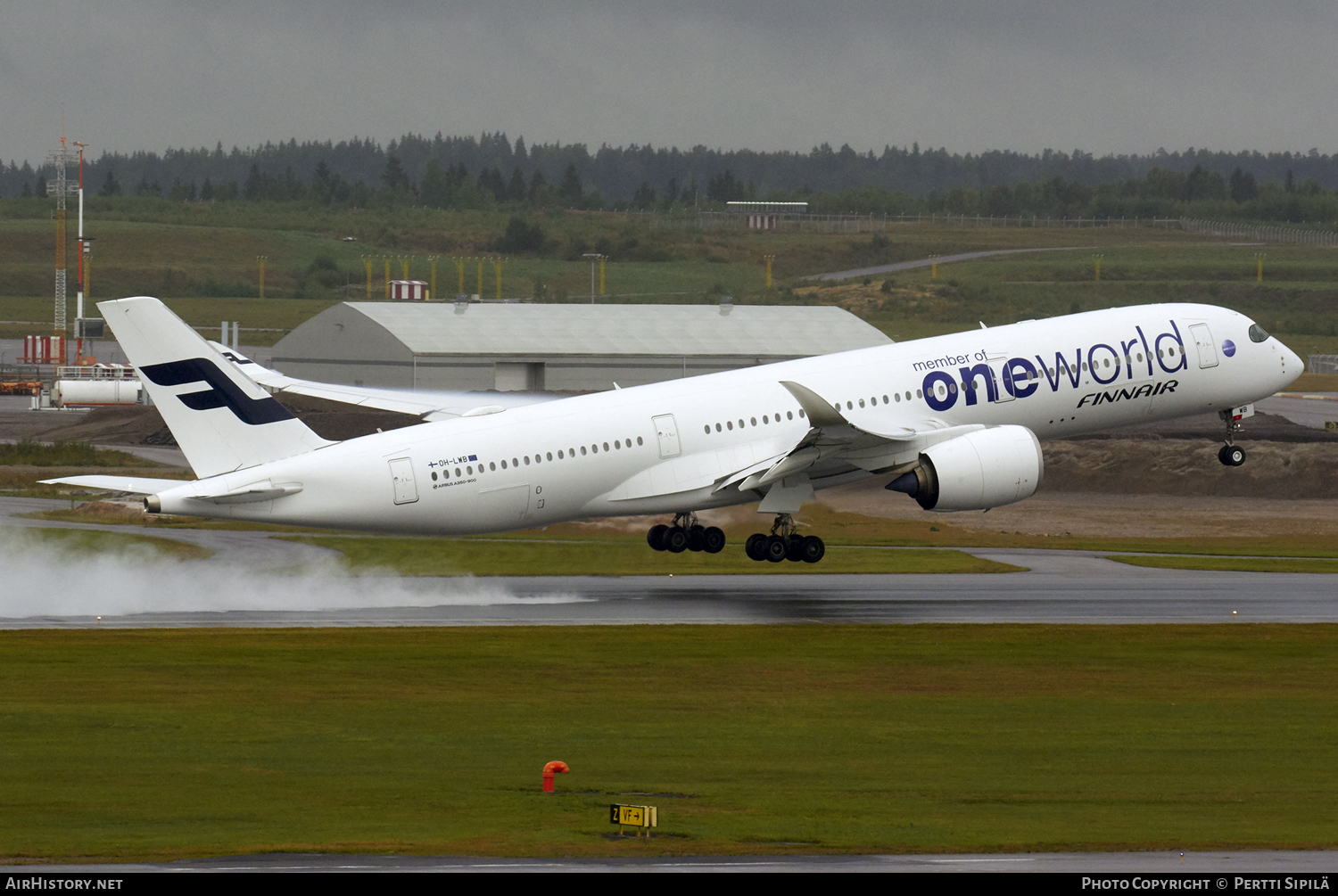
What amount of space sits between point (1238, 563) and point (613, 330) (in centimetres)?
4845

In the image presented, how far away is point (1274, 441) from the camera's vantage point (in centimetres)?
8431

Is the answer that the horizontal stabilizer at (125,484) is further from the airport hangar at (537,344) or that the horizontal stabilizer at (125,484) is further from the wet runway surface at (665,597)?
the airport hangar at (537,344)

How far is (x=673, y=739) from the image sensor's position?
32.4 metres

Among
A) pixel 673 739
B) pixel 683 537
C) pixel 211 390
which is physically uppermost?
pixel 211 390

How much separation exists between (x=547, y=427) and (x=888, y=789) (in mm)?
21021

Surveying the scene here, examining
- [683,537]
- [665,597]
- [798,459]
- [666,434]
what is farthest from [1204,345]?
[665,597]

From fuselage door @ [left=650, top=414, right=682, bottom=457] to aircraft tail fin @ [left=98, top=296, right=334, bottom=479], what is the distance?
32.0 feet

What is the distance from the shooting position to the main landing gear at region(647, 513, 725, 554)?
51.2 meters

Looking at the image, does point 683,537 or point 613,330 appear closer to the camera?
point 683,537

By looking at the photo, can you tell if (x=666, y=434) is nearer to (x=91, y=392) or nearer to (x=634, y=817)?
(x=634, y=817)

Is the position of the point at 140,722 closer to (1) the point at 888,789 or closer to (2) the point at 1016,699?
(1) the point at 888,789

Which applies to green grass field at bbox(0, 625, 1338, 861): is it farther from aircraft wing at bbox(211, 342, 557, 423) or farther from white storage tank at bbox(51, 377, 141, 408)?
white storage tank at bbox(51, 377, 141, 408)

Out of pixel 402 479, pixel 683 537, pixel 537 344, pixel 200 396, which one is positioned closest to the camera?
pixel 200 396
